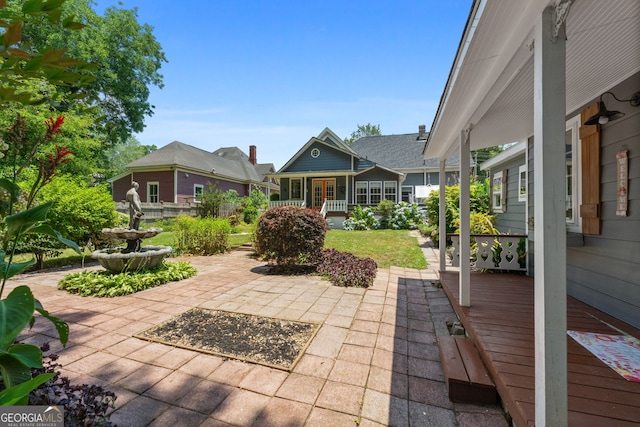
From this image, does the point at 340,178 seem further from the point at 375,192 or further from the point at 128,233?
the point at 128,233

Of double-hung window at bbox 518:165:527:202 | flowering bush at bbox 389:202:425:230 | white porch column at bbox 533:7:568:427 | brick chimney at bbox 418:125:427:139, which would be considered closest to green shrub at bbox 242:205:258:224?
flowering bush at bbox 389:202:425:230

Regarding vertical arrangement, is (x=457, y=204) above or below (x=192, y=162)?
below

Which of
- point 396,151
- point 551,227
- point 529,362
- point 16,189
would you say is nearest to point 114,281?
point 16,189

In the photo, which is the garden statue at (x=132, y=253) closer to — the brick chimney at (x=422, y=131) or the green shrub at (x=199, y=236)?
the green shrub at (x=199, y=236)

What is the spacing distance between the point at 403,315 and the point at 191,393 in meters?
2.65

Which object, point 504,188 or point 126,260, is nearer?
point 126,260

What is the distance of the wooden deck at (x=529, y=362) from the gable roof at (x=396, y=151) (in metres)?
16.0

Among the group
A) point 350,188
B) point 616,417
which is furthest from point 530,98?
point 350,188

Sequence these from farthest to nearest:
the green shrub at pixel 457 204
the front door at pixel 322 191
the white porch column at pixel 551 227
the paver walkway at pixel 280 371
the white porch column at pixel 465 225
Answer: the front door at pixel 322 191
the green shrub at pixel 457 204
the white porch column at pixel 465 225
the paver walkway at pixel 280 371
the white porch column at pixel 551 227

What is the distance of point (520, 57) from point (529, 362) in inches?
82.5

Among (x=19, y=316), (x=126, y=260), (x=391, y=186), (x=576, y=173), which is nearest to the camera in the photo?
(x=19, y=316)

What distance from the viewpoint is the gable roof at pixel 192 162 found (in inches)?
705

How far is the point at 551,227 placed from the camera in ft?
4.37

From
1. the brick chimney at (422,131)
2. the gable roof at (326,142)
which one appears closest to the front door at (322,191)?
the gable roof at (326,142)
